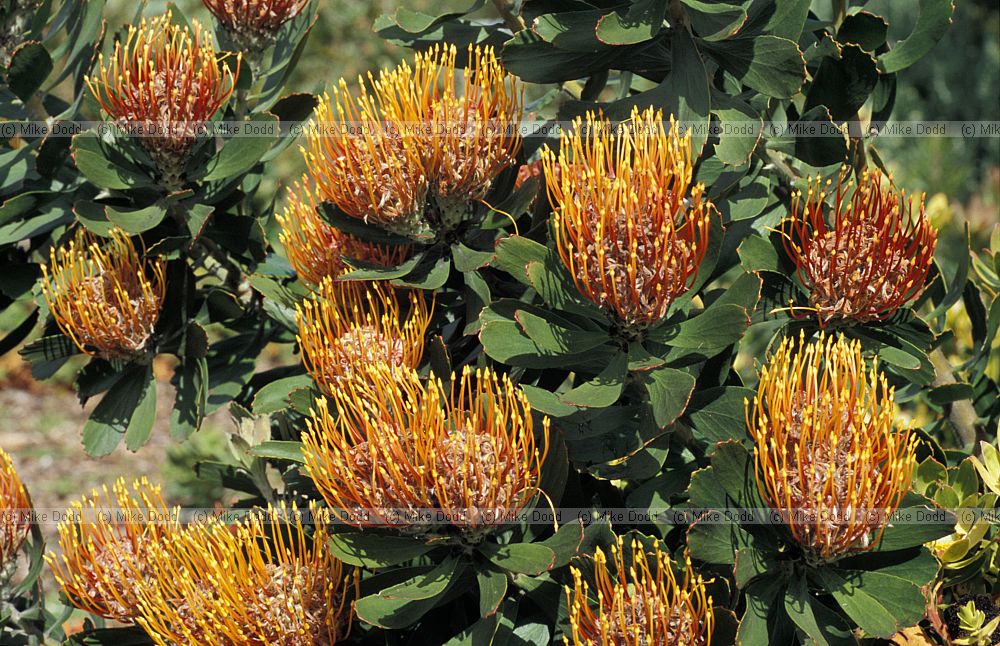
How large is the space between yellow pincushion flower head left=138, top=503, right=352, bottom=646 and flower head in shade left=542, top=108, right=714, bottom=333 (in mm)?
527

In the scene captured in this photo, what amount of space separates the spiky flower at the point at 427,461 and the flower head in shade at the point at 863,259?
0.46 m

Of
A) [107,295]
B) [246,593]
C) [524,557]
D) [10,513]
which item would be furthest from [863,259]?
[10,513]

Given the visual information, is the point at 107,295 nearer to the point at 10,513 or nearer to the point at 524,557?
the point at 10,513

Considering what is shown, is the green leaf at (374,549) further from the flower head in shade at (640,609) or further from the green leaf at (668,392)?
the green leaf at (668,392)

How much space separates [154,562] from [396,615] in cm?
45

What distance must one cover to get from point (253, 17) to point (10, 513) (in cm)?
100

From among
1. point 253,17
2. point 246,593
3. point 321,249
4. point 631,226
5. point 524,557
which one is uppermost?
point 253,17

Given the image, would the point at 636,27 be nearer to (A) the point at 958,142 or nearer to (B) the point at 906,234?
(B) the point at 906,234

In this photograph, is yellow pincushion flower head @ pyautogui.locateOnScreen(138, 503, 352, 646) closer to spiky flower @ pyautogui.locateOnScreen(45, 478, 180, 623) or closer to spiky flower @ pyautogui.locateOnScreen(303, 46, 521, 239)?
spiky flower @ pyautogui.locateOnScreen(45, 478, 180, 623)

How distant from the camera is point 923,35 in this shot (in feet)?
5.47

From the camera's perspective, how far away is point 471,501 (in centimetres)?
126

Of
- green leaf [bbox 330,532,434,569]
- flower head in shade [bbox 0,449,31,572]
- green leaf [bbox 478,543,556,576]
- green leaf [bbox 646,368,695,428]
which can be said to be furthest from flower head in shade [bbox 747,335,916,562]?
flower head in shade [bbox 0,449,31,572]

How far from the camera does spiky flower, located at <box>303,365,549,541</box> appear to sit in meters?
1.25

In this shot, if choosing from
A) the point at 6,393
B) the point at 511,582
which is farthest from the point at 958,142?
the point at 6,393
